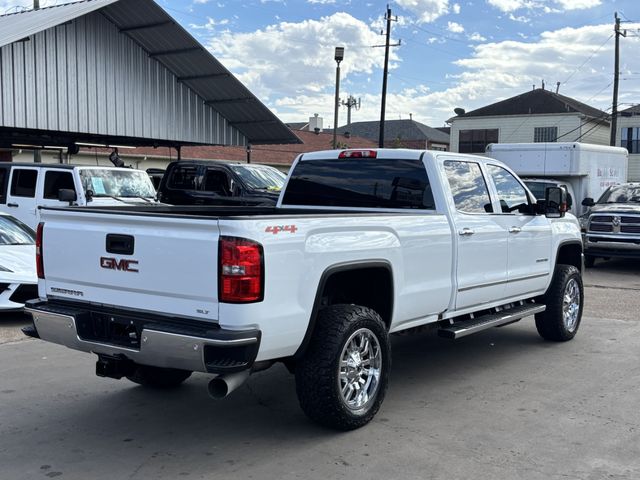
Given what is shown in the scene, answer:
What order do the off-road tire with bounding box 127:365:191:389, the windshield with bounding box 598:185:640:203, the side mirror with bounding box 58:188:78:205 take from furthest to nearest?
the windshield with bounding box 598:185:640:203, the side mirror with bounding box 58:188:78:205, the off-road tire with bounding box 127:365:191:389

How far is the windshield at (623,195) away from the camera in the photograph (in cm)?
1556

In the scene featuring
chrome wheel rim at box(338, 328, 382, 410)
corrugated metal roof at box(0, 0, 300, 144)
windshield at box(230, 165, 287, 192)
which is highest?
corrugated metal roof at box(0, 0, 300, 144)

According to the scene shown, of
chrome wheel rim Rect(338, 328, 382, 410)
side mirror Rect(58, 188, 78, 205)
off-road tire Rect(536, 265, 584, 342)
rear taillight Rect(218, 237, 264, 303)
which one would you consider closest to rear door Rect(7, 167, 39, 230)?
side mirror Rect(58, 188, 78, 205)

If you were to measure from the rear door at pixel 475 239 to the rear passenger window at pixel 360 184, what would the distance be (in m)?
0.31

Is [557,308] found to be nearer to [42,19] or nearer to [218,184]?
[218,184]

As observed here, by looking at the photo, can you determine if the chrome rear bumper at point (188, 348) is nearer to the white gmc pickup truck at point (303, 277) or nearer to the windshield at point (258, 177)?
the white gmc pickup truck at point (303, 277)

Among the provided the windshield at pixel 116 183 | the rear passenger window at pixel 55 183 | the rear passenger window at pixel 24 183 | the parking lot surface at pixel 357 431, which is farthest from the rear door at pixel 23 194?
the parking lot surface at pixel 357 431

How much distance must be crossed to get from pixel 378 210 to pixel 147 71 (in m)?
18.1

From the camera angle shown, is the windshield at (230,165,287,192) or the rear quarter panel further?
the windshield at (230,165,287,192)

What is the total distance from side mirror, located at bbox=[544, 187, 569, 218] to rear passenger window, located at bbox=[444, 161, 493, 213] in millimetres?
894

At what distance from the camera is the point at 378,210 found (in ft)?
20.4

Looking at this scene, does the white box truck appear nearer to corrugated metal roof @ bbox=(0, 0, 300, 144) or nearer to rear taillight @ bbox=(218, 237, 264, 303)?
corrugated metal roof @ bbox=(0, 0, 300, 144)

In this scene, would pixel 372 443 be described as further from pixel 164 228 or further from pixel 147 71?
pixel 147 71

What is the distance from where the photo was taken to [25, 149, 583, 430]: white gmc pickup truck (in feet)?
13.9
